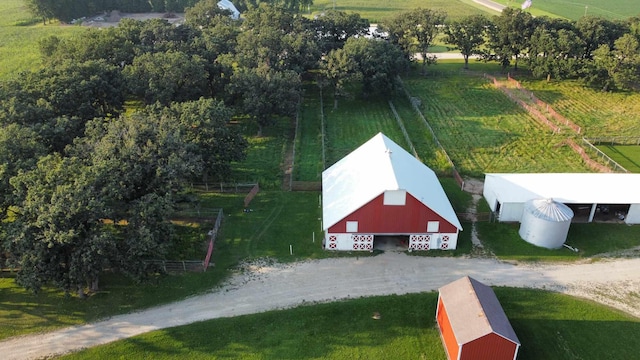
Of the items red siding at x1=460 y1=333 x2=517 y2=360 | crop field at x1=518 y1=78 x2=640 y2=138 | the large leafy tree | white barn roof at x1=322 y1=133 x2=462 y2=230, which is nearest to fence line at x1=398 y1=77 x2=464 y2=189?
white barn roof at x1=322 y1=133 x2=462 y2=230

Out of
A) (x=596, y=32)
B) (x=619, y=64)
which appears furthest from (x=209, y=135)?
(x=596, y=32)

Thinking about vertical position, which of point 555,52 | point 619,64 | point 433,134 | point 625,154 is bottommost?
point 625,154

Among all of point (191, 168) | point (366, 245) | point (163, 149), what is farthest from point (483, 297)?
point (163, 149)

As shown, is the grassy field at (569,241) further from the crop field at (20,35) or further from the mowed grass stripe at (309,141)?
the crop field at (20,35)

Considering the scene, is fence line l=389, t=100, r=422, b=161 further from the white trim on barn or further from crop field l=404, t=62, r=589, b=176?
the white trim on barn

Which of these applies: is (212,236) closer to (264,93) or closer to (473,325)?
(473,325)

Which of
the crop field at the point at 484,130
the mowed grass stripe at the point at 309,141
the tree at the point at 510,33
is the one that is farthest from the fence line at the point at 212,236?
the tree at the point at 510,33
